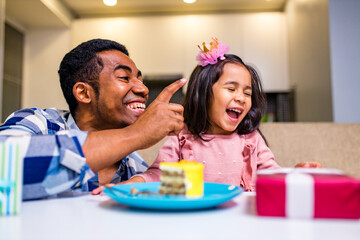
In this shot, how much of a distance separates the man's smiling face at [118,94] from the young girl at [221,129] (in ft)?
0.67

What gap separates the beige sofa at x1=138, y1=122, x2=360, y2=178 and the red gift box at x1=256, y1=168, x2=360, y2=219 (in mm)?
1116

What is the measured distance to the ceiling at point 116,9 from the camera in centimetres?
397

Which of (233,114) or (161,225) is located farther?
(233,114)

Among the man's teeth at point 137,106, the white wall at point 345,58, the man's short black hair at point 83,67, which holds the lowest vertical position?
the man's teeth at point 137,106

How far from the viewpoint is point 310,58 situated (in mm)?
3369

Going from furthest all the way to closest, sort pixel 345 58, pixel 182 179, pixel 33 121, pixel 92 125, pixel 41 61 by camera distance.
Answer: pixel 41 61, pixel 345 58, pixel 92 125, pixel 33 121, pixel 182 179

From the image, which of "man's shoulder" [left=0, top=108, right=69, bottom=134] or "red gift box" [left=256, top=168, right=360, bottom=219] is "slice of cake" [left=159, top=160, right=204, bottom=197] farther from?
"man's shoulder" [left=0, top=108, right=69, bottom=134]

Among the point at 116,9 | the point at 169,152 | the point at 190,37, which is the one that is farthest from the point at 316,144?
the point at 116,9

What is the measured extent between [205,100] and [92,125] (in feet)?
1.60

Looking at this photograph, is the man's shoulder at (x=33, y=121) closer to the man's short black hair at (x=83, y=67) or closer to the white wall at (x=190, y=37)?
the man's short black hair at (x=83, y=67)

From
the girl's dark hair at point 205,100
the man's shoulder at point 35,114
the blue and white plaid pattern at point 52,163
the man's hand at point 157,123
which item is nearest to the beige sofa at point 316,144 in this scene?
the girl's dark hair at point 205,100

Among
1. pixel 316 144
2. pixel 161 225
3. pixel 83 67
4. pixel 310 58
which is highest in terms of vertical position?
pixel 310 58

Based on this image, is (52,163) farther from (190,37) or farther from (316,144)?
(190,37)

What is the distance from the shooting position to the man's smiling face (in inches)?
49.0
